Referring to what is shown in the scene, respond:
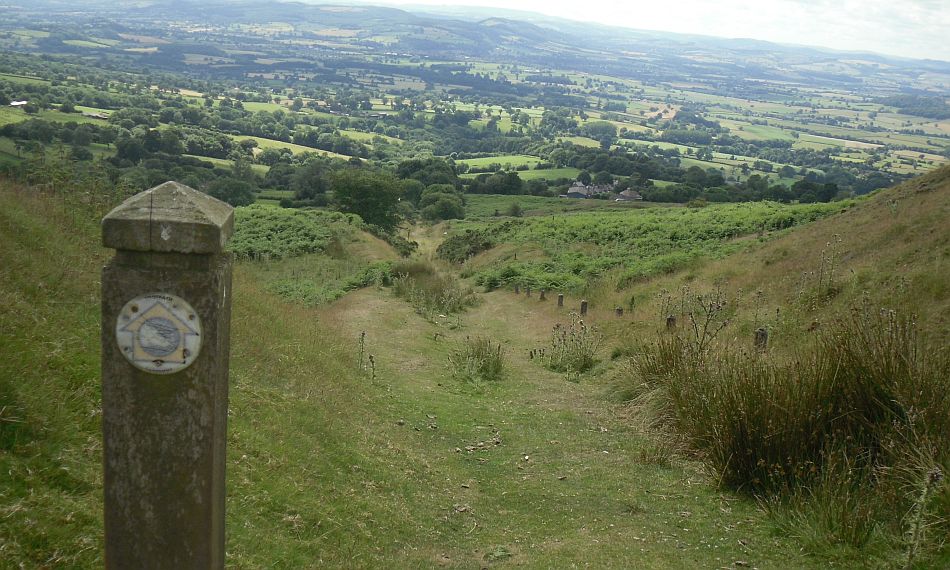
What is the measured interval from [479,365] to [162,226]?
340 inches

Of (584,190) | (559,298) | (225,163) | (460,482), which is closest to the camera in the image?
(460,482)

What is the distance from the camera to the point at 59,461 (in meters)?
4.27

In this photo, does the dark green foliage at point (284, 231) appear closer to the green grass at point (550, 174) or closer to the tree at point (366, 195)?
the tree at point (366, 195)

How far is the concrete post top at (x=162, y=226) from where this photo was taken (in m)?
2.62

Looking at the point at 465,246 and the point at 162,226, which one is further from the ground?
the point at 162,226

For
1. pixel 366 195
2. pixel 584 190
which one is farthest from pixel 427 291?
pixel 584 190

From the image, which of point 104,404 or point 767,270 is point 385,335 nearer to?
point 767,270

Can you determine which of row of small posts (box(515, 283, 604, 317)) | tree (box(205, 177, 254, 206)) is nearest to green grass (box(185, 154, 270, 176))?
tree (box(205, 177, 254, 206))

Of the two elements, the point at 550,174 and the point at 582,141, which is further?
the point at 582,141

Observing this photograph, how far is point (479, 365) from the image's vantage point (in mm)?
11062

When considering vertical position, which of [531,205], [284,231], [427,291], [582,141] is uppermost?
[427,291]

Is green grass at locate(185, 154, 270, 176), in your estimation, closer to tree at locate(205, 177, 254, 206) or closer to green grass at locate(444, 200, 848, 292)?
tree at locate(205, 177, 254, 206)

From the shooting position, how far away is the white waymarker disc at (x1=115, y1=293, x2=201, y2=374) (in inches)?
105

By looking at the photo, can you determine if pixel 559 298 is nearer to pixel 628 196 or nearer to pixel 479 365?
pixel 479 365
